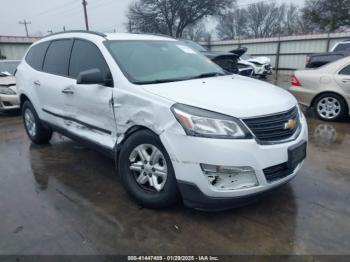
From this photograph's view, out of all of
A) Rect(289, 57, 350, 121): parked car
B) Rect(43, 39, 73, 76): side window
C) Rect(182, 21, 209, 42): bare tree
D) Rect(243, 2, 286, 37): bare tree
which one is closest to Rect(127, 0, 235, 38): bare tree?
Rect(182, 21, 209, 42): bare tree

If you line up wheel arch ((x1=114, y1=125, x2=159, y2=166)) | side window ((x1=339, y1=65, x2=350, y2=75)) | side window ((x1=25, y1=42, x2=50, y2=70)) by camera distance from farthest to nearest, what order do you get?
side window ((x1=339, y1=65, x2=350, y2=75)) → side window ((x1=25, y1=42, x2=50, y2=70)) → wheel arch ((x1=114, y1=125, x2=159, y2=166))

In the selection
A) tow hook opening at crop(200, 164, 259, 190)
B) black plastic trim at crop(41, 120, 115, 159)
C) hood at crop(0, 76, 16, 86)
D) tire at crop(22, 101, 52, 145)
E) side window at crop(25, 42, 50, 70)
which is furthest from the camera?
hood at crop(0, 76, 16, 86)

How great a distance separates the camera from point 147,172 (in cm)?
292

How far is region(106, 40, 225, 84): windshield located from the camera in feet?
10.4

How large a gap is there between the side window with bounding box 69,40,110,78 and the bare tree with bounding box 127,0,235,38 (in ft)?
98.2

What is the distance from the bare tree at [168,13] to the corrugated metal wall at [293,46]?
1234cm

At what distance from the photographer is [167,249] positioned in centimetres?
243

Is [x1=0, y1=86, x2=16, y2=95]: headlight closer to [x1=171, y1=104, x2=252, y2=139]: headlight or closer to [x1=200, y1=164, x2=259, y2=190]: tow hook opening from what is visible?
[x1=171, y1=104, x2=252, y2=139]: headlight

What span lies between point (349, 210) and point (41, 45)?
191 inches

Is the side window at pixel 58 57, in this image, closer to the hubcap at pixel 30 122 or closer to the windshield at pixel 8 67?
the hubcap at pixel 30 122

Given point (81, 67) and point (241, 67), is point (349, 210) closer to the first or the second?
point (81, 67)

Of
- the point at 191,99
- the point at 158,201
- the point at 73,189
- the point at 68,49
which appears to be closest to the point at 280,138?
the point at 191,99

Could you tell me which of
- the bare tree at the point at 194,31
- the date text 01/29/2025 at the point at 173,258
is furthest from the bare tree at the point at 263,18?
the date text 01/29/2025 at the point at 173,258

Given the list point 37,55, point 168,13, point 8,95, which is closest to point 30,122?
point 37,55
